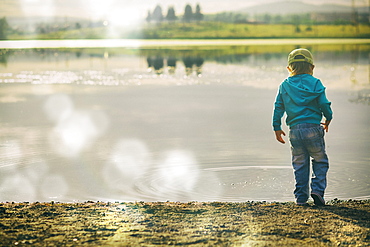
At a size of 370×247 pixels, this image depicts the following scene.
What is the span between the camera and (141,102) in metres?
15.2

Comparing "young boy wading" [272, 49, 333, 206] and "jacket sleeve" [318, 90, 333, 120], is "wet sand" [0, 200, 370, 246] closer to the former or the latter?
"young boy wading" [272, 49, 333, 206]

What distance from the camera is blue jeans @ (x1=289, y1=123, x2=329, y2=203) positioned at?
18.8 feet

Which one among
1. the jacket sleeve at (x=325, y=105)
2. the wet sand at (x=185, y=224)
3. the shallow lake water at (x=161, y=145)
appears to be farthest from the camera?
the shallow lake water at (x=161, y=145)

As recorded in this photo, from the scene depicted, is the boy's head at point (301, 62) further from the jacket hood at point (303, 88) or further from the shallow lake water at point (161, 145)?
the shallow lake water at point (161, 145)

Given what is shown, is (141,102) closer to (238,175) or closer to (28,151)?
(28,151)

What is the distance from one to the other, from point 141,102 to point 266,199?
9.08m

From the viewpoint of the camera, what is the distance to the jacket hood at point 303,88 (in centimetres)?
574

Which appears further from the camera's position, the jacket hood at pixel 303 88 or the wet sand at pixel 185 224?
the jacket hood at pixel 303 88

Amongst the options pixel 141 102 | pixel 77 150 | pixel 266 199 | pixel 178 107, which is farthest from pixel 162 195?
pixel 141 102

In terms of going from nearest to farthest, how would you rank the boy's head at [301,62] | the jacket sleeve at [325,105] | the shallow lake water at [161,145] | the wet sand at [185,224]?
the wet sand at [185,224] → the jacket sleeve at [325,105] → the boy's head at [301,62] → the shallow lake water at [161,145]

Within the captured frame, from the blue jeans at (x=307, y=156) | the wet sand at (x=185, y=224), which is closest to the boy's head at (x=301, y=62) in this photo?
the blue jeans at (x=307, y=156)

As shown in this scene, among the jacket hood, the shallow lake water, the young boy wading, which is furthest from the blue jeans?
the shallow lake water

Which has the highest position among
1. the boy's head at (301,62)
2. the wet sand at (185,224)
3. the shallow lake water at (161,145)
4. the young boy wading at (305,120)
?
the boy's head at (301,62)

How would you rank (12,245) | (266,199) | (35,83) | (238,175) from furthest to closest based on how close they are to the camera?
(35,83), (238,175), (266,199), (12,245)
